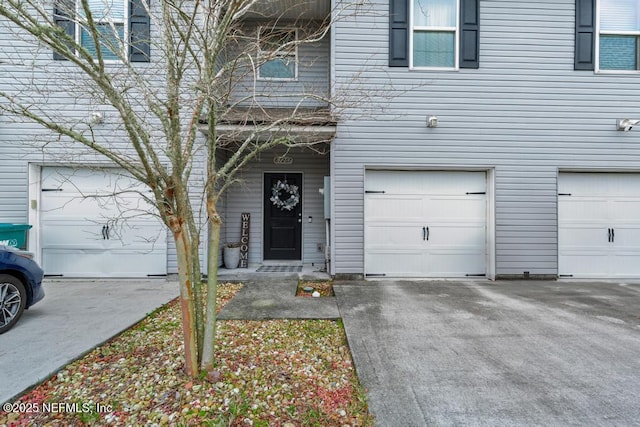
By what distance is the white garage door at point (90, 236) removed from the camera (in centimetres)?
626

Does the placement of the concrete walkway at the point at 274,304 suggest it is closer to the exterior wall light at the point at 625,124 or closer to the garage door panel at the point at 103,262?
the garage door panel at the point at 103,262

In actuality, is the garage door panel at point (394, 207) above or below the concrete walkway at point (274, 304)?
above

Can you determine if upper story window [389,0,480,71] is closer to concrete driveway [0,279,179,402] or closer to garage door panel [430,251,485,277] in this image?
garage door panel [430,251,485,277]

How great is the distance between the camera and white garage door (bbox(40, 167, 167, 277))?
246 inches

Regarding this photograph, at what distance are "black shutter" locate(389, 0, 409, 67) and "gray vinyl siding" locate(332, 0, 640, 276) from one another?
0.16 metres

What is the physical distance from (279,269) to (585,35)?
7.51m

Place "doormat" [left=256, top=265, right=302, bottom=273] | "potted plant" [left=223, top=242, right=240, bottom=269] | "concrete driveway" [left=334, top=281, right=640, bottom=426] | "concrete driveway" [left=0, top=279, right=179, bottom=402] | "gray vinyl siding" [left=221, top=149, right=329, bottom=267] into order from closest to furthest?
"concrete driveway" [left=334, top=281, right=640, bottom=426]
"concrete driveway" [left=0, top=279, right=179, bottom=402]
"doormat" [left=256, top=265, right=302, bottom=273]
"potted plant" [left=223, top=242, right=240, bottom=269]
"gray vinyl siding" [left=221, top=149, right=329, bottom=267]

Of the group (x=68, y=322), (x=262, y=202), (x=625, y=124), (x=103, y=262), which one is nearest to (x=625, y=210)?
(x=625, y=124)

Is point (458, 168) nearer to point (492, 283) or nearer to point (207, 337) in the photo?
point (492, 283)

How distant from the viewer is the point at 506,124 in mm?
6254

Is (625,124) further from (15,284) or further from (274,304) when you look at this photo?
(15,284)

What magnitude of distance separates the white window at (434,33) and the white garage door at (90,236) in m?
5.96

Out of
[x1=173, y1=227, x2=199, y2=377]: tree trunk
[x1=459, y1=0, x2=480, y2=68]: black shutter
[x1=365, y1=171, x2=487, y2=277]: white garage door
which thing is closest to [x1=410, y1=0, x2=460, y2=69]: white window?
[x1=459, y1=0, x2=480, y2=68]: black shutter

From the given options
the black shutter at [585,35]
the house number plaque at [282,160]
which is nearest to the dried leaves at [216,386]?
the house number plaque at [282,160]
